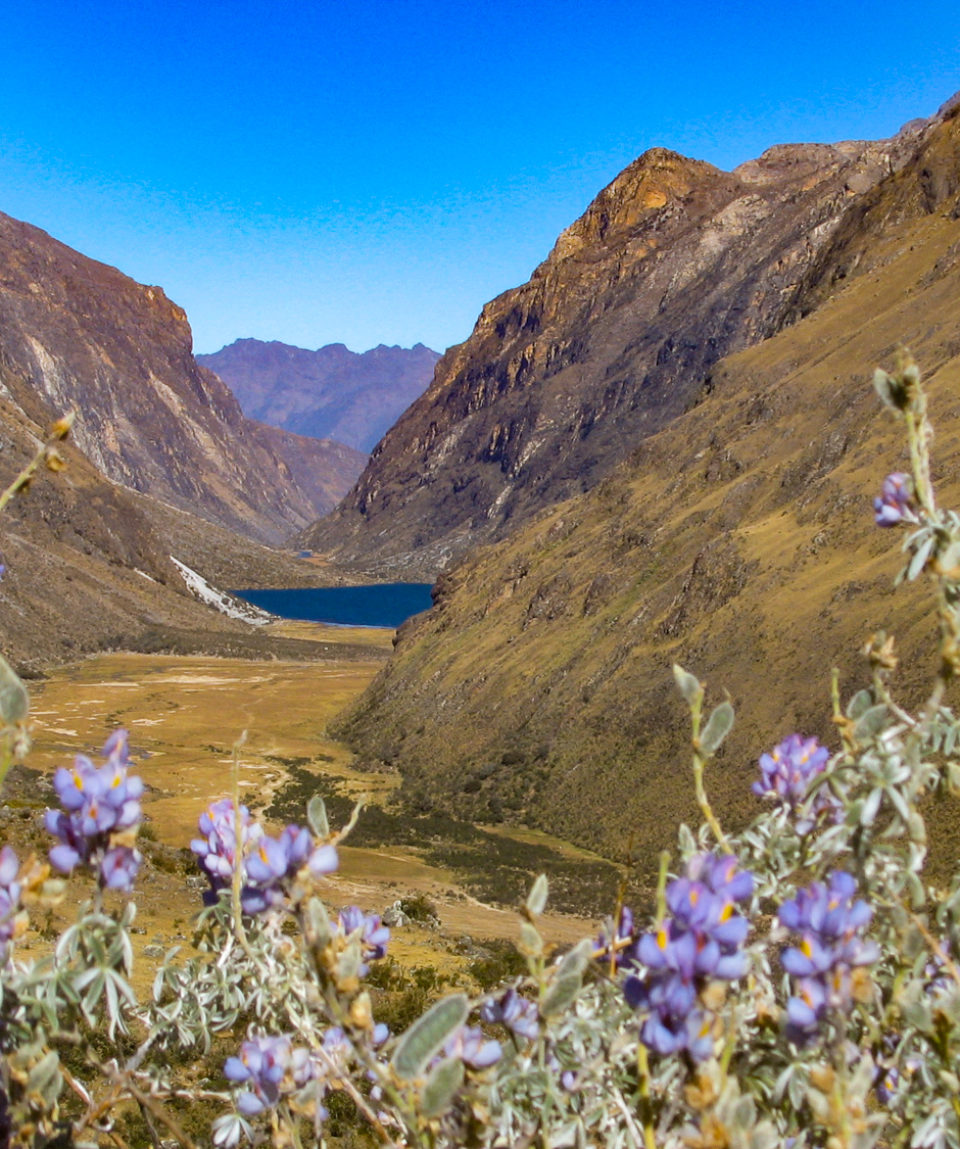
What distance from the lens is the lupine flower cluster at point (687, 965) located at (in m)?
1.30

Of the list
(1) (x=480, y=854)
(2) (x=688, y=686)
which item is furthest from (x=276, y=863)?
(1) (x=480, y=854)

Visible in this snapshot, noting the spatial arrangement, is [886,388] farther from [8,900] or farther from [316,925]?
[8,900]

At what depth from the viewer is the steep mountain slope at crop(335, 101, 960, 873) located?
22.3 m

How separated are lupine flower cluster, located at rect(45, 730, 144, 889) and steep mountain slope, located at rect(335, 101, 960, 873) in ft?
45.5

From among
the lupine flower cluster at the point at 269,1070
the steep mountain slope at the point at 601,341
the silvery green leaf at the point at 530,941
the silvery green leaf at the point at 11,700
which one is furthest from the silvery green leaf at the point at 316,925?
the steep mountain slope at the point at 601,341

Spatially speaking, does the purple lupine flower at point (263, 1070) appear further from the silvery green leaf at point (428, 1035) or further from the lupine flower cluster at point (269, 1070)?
the silvery green leaf at point (428, 1035)

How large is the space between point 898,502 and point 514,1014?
1.28 meters

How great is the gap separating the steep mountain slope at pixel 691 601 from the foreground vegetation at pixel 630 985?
13.3 metres

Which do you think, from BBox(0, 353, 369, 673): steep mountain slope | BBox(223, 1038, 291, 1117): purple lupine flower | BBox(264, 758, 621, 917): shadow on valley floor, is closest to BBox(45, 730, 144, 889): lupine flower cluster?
BBox(223, 1038, 291, 1117): purple lupine flower

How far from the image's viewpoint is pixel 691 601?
1085 inches

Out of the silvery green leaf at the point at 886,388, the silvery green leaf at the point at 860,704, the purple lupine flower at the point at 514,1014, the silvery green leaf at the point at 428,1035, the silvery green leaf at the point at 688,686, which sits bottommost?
the purple lupine flower at the point at 514,1014

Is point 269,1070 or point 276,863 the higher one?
point 276,863

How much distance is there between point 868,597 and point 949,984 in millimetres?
21811

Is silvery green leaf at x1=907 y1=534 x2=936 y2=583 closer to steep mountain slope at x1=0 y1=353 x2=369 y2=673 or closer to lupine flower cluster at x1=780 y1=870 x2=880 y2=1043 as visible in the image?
lupine flower cluster at x1=780 y1=870 x2=880 y2=1043
